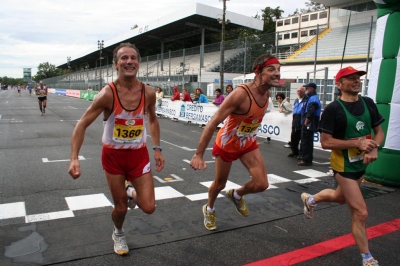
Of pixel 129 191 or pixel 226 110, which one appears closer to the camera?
pixel 129 191

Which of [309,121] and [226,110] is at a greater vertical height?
[226,110]

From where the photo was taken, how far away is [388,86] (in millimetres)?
5914

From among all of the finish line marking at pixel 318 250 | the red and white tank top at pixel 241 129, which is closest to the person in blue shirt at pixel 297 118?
the finish line marking at pixel 318 250

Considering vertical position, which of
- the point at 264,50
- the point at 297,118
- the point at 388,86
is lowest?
the point at 297,118

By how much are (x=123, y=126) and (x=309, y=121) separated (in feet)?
18.2

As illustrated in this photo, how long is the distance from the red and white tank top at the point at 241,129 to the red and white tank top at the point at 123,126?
1046mm

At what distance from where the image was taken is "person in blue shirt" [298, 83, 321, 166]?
7.77 m

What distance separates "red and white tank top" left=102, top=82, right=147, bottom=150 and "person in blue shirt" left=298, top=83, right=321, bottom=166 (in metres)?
5.35

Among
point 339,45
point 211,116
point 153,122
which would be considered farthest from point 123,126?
point 339,45

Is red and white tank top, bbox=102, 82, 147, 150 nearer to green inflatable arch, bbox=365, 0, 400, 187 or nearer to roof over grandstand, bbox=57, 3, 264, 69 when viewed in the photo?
green inflatable arch, bbox=365, 0, 400, 187

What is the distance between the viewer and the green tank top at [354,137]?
129 inches

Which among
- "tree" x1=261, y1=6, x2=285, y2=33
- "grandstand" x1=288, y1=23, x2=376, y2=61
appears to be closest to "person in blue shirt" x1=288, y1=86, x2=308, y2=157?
"grandstand" x1=288, y1=23, x2=376, y2=61

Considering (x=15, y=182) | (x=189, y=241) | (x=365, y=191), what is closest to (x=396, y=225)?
(x=365, y=191)

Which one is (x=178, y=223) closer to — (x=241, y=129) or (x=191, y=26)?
(x=241, y=129)
